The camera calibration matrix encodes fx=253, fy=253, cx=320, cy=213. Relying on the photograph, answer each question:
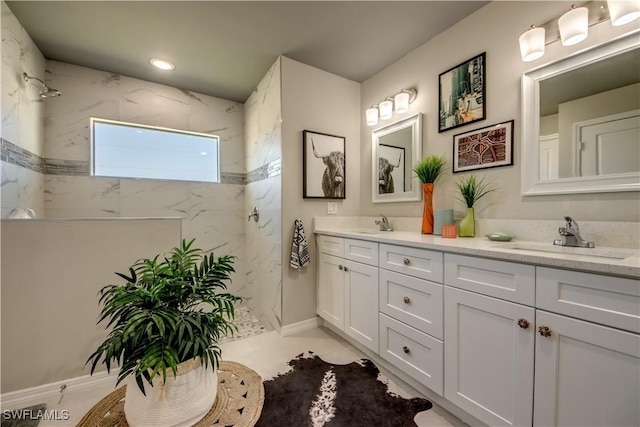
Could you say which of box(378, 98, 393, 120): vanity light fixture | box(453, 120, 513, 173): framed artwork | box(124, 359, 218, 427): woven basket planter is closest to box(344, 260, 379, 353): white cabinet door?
box(453, 120, 513, 173): framed artwork

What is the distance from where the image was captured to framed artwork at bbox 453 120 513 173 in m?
1.61

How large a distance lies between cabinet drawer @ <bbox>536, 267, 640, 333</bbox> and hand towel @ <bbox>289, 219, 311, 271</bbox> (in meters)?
1.65

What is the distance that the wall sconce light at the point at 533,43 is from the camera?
1.38m

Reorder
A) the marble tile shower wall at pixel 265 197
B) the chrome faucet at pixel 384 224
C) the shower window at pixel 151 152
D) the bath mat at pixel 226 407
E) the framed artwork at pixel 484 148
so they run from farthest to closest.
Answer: the shower window at pixel 151 152
the marble tile shower wall at pixel 265 197
the chrome faucet at pixel 384 224
the framed artwork at pixel 484 148
the bath mat at pixel 226 407

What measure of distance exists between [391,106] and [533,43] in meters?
1.08

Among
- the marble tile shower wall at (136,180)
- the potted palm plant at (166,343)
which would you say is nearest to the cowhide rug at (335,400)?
the potted palm plant at (166,343)

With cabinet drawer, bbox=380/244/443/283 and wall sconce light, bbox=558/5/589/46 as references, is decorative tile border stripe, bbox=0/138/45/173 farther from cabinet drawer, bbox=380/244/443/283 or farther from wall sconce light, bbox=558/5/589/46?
wall sconce light, bbox=558/5/589/46

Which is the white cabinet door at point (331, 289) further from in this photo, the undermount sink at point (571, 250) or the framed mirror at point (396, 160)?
the undermount sink at point (571, 250)

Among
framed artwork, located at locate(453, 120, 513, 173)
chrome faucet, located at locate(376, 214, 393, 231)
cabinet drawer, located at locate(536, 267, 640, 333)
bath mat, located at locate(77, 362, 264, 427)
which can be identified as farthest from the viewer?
chrome faucet, located at locate(376, 214, 393, 231)

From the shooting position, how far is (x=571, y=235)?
130cm

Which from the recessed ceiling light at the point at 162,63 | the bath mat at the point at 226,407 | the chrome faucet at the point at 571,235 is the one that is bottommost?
the bath mat at the point at 226,407

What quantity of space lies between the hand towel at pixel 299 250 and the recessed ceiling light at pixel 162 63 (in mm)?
1961

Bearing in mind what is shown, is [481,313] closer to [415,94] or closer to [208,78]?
[415,94]

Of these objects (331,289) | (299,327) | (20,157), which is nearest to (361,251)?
(331,289)
